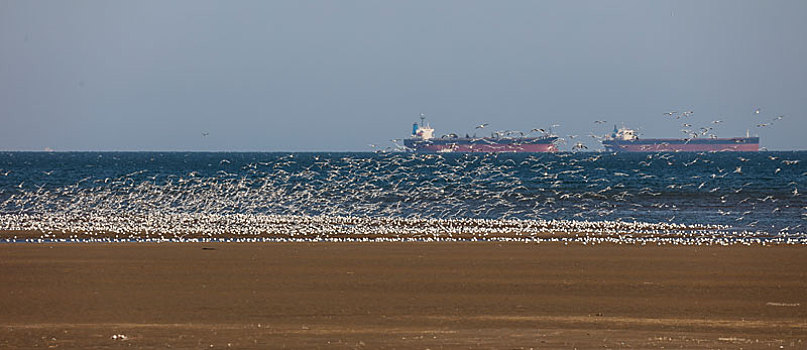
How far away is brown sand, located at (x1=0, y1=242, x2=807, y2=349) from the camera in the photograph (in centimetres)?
970

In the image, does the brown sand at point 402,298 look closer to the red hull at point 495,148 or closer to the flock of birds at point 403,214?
the flock of birds at point 403,214

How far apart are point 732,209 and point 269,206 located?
15.9m

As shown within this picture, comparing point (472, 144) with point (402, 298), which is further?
point (472, 144)

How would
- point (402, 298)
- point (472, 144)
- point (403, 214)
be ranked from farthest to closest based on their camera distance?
point (472, 144)
point (403, 214)
point (402, 298)

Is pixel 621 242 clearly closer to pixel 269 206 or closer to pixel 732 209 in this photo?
pixel 732 209

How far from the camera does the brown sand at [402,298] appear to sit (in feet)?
31.8

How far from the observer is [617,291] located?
12602 millimetres

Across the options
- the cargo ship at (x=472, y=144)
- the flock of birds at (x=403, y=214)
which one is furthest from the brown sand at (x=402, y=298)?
the cargo ship at (x=472, y=144)

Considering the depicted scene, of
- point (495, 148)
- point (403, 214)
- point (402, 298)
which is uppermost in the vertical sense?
point (402, 298)

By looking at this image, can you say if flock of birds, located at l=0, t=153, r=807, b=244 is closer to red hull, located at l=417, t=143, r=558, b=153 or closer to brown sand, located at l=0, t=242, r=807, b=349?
brown sand, located at l=0, t=242, r=807, b=349

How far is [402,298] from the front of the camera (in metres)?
12.0

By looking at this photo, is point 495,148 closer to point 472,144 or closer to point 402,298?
point 472,144

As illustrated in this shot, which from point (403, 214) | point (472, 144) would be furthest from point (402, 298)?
point (472, 144)

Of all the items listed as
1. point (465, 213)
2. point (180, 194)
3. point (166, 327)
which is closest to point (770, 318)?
point (166, 327)
